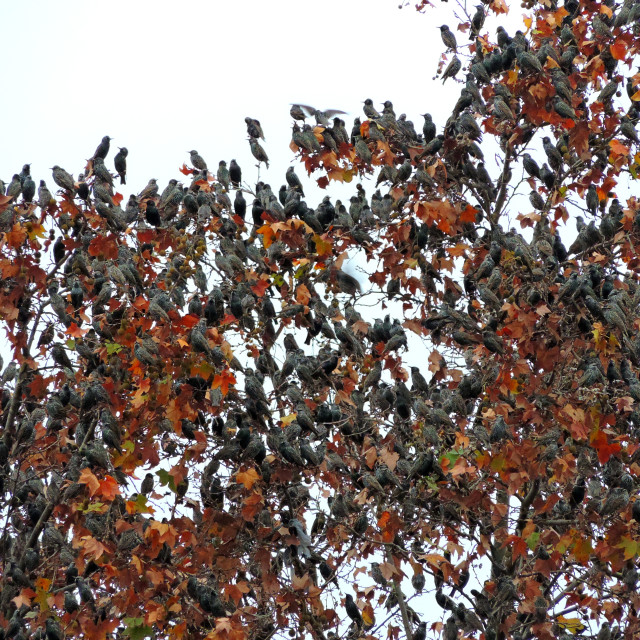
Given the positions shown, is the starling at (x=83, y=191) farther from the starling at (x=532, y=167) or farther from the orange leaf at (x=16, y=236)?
the starling at (x=532, y=167)

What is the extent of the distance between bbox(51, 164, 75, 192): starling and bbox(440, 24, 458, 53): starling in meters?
3.78

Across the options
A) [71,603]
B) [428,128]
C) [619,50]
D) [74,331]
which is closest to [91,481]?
[71,603]

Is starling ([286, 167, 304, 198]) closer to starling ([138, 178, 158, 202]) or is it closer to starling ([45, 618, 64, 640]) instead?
starling ([138, 178, 158, 202])

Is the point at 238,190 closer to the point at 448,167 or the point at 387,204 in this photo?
the point at 387,204

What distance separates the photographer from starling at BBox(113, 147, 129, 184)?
9742 millimetres

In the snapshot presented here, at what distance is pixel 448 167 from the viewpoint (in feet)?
32.6

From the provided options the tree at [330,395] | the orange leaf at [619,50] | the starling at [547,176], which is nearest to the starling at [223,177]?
the tree at [330,395]

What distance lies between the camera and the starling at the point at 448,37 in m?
10.8

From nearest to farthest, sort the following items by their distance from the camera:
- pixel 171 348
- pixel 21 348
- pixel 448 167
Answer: pixel 171 348
pixel 21 348
pixel 448 167

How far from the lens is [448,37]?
1082 cm

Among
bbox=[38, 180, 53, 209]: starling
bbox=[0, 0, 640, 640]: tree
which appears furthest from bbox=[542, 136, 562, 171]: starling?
bbox=[38, 180, 53, 209]: starling

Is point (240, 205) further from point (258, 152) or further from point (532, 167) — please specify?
point (532, 167)

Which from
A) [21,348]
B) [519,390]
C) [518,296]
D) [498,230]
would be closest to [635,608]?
[519,390]

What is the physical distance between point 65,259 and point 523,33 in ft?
14.7
